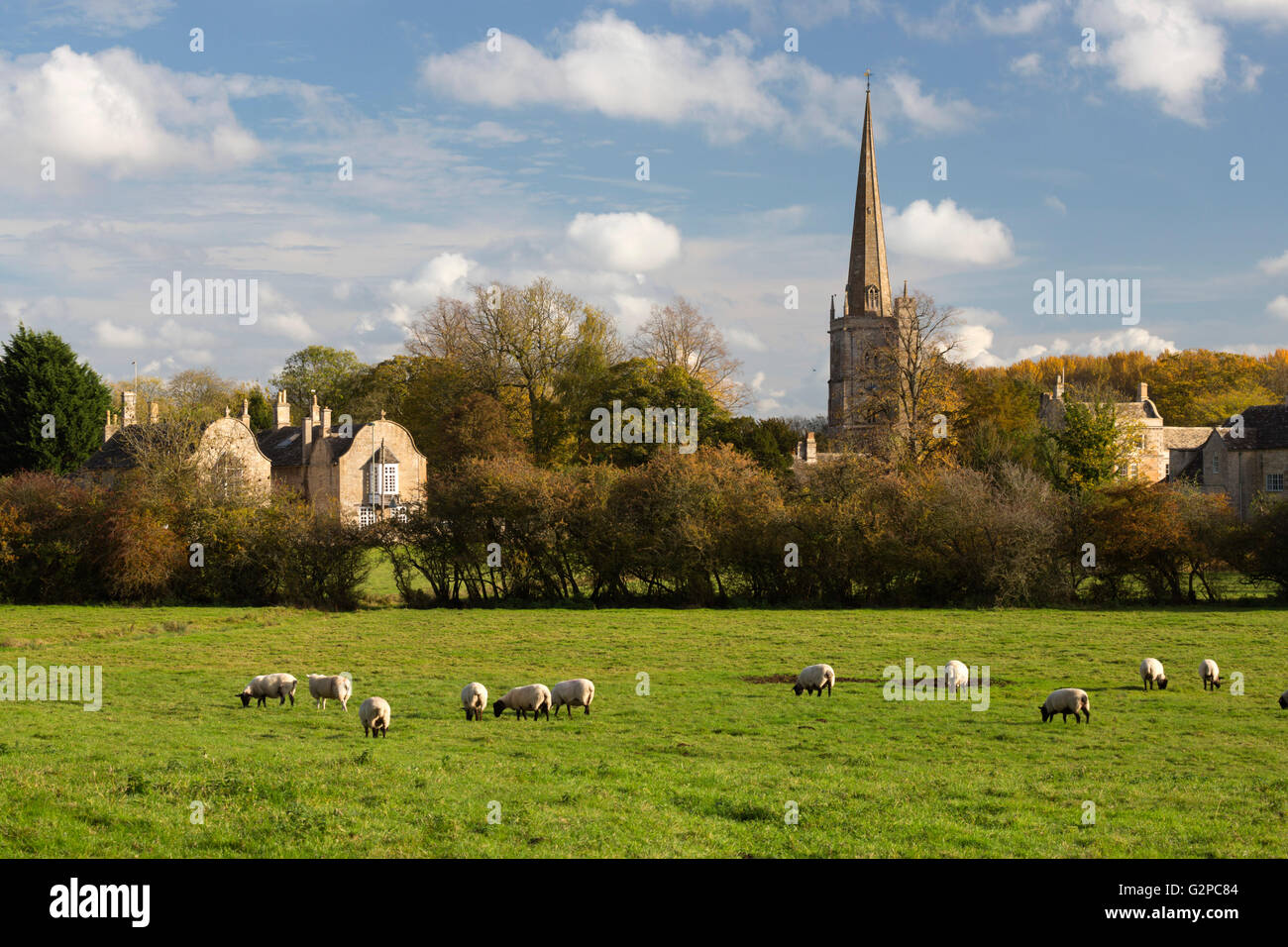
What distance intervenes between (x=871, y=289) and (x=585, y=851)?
4126 inches

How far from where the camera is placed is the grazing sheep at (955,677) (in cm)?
2189

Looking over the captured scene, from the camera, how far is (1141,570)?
43688 millimetres

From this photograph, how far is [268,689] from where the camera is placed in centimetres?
2031

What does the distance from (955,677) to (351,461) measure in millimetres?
65050

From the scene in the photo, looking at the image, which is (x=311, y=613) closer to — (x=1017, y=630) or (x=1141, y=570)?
(x=1017, y=630)

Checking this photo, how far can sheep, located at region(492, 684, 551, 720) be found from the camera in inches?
753

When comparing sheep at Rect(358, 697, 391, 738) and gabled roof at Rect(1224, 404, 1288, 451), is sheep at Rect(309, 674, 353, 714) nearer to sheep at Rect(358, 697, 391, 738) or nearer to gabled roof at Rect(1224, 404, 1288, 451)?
sheep at Rect(358, 697, 391, 738)

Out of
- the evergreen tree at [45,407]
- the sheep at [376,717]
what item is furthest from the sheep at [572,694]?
the evergreen tree at [45,407]

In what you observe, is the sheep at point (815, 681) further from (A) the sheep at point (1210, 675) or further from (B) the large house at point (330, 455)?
(B) the large house at point (330, 455)

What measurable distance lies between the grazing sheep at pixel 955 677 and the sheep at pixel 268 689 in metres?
12.9

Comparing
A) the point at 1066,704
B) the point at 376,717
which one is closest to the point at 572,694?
the point at 376,717

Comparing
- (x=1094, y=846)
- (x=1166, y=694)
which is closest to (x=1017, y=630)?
(x=1166, y=694)

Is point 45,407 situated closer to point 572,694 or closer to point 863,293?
point 572,694

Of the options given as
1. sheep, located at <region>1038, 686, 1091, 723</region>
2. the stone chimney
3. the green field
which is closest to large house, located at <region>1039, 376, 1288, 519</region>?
the green field
